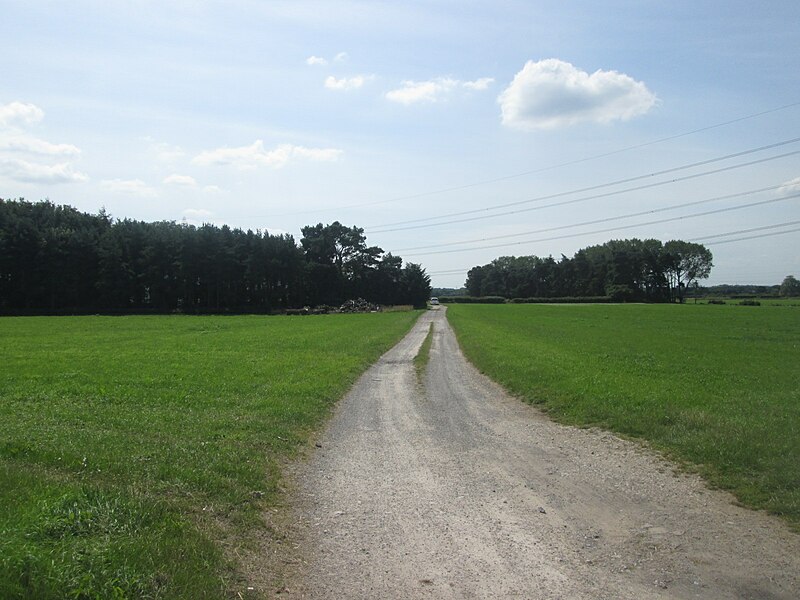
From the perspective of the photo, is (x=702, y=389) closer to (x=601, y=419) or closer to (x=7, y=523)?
(x=601, y=419)

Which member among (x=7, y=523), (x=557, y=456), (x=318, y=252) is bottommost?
(x=557, y=456)

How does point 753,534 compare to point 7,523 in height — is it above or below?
below

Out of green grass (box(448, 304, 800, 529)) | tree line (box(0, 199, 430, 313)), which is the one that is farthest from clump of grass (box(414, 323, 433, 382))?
tree line (box(0, 199, 430, 313))

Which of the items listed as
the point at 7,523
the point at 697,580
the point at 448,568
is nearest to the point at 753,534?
the point at 697,580

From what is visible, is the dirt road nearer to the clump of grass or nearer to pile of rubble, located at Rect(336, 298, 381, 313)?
the clump of grass

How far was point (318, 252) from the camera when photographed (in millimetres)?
133500

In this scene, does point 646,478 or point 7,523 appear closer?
point 7,523

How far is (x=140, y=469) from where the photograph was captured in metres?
8.20

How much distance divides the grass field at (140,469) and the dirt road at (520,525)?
0.98 meters

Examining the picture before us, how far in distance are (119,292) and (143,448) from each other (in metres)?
98.1

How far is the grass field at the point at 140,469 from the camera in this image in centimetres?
488

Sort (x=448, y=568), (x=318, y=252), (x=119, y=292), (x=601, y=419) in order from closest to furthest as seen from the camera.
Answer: (x=448, y=568) → (x=601, y=419) → (x=119, y=292) → (x=318, y=252)

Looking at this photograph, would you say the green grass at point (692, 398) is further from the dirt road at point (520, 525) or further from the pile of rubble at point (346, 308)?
the pile of rubble at point (346, 308)

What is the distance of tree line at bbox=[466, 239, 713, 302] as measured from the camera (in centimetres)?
15038
